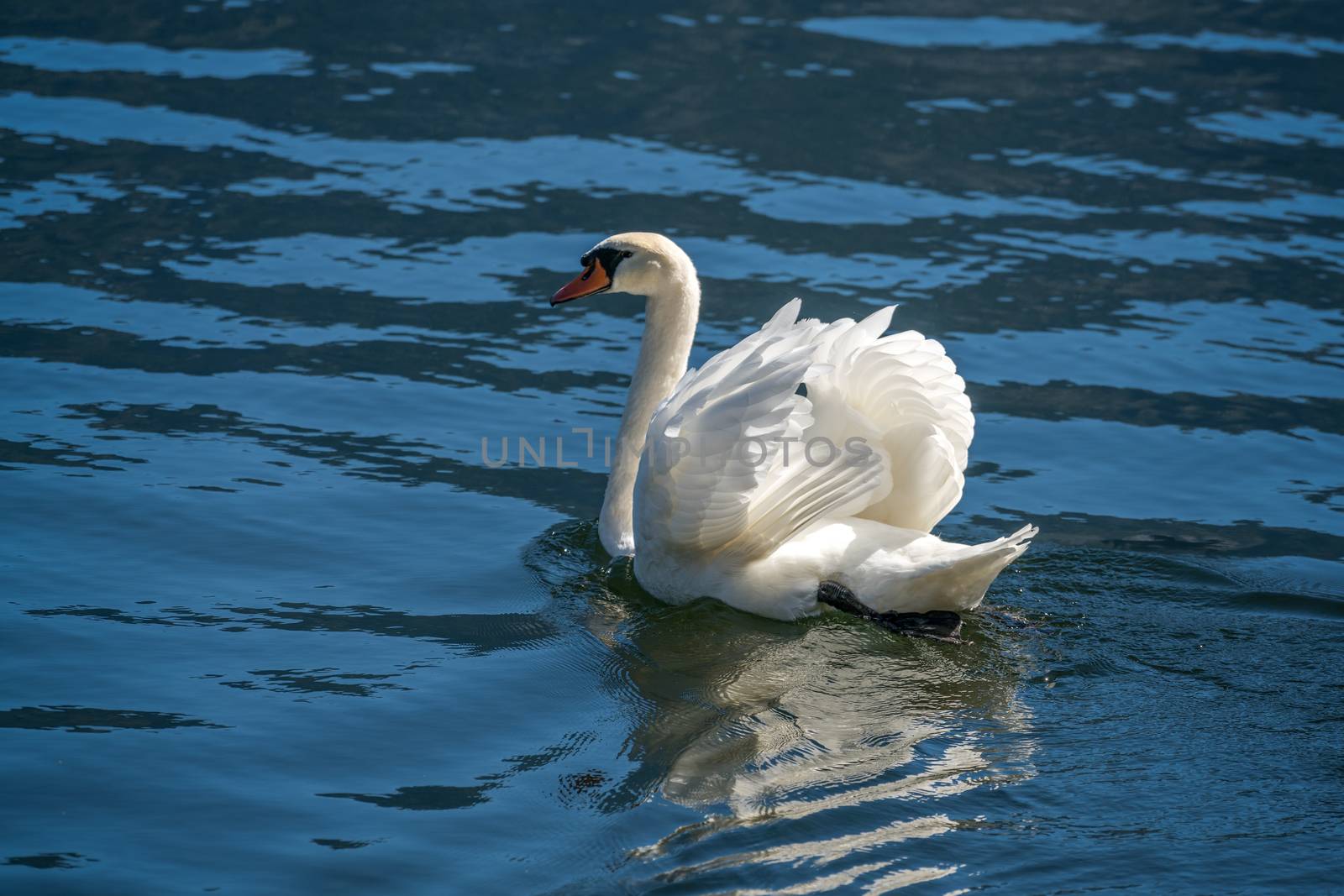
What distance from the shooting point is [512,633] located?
7012 mm

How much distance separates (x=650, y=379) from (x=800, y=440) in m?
Answer: 1.37

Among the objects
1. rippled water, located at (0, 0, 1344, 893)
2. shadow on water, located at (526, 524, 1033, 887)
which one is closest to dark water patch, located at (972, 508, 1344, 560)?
rippled water, located at (0, 0, 1344, 893)

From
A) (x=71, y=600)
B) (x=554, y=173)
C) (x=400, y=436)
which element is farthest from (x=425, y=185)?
(x=71, y=600)

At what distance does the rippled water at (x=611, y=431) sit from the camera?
5379mm

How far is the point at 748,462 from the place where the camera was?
21.1 feet

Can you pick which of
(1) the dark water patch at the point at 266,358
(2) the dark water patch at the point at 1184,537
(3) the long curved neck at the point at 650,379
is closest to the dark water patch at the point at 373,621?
(3) the long curved neck at the point at 650,379

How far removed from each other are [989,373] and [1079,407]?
0.65 meters

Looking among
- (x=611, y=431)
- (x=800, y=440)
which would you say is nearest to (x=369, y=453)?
(x=611, y=431)

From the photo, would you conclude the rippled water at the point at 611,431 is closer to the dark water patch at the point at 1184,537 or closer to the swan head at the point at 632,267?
the dark water patch at the point at 1184,537

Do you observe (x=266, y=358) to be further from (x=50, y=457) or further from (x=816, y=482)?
(x=816, y=482)

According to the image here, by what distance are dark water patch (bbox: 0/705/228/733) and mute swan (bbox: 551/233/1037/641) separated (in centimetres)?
210

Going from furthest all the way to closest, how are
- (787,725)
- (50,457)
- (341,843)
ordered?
(50,457) → (787,725) → (341,843)

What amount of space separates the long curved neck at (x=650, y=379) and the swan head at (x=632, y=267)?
0.9 inches

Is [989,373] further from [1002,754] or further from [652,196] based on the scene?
[1002,754]
